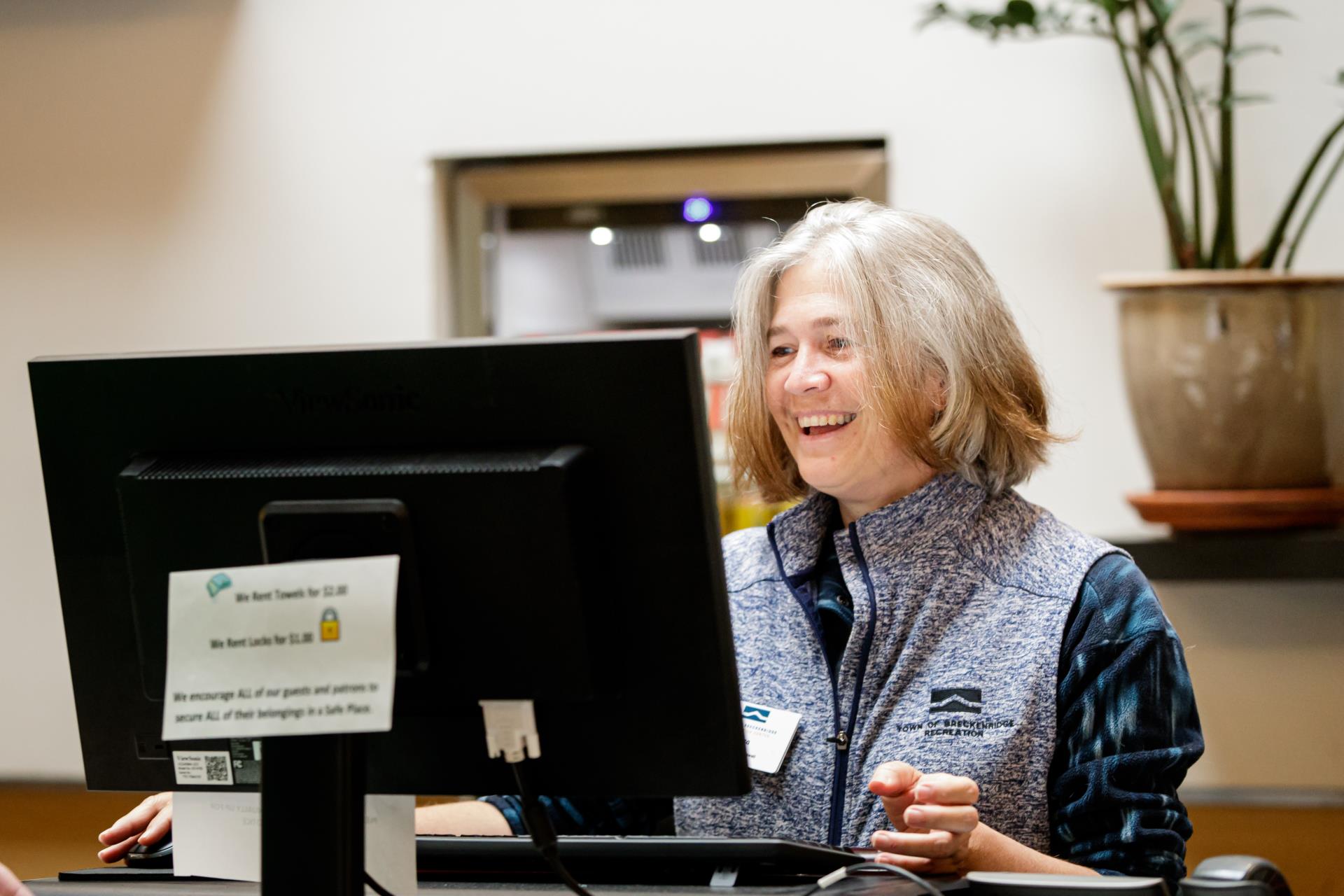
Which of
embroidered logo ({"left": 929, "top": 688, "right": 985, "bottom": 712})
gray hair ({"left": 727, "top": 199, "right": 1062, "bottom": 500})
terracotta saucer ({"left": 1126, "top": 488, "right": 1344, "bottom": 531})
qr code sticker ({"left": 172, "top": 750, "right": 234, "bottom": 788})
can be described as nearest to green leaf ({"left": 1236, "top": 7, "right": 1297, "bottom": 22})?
terracotta saucer ({"left": 1126, "top": 488, "right": 1344, "bottom": 531})

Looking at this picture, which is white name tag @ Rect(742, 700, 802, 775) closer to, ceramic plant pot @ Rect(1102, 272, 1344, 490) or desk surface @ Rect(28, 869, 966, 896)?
desk surface @ Rect(28, 869, 966, 896)

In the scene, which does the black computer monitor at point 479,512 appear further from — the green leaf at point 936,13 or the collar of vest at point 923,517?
the green leaf at point 936,13

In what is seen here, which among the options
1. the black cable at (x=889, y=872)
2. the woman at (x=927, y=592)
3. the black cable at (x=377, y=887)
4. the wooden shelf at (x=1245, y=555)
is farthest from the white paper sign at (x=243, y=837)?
the wooden shelf at (x=1245, y=555)

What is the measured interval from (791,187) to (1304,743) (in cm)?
155

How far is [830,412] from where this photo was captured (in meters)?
1.46

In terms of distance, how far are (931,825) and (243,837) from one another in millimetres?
534

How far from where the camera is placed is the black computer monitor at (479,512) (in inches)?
33.7

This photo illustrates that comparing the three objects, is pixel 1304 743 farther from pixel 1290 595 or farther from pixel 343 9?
pixel 343 9

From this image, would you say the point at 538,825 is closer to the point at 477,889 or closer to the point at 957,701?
the point at 477,889

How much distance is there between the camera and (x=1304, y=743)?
2.54m

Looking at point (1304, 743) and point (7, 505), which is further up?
point (7, 505)

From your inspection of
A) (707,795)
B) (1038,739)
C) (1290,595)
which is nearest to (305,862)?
Result: (707,795)

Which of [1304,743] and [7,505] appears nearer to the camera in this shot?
[1304,743]

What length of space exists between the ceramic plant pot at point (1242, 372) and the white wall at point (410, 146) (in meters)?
0.31
